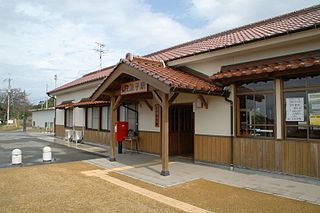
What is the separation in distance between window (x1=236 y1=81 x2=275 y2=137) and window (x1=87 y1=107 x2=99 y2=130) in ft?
34.4

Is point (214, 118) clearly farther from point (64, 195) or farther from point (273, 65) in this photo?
point (64, 195)

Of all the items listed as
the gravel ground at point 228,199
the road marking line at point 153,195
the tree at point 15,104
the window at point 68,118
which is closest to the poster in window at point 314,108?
the gravel ground at point 228,199

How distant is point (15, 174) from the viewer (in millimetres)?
7672

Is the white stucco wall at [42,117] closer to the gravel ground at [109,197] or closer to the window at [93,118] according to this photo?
the window at [93,118]

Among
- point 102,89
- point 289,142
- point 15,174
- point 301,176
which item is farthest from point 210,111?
point 15,174

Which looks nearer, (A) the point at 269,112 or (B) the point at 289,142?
(B) the point at 289,142

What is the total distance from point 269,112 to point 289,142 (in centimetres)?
99

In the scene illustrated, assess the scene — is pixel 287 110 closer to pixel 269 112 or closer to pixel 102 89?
pixel 269 112

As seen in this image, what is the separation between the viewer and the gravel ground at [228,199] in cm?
481

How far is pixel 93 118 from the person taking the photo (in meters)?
16.8

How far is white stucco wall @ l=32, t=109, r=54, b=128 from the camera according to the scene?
118 ft

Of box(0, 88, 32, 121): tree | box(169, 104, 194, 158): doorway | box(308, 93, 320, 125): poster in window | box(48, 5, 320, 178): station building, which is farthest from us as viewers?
box(0, 88, 32, 121): tree

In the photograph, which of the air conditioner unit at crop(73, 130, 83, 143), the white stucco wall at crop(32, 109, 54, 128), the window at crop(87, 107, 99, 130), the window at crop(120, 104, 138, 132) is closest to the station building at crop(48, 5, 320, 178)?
the window at crop(120, 104, 138, 132)

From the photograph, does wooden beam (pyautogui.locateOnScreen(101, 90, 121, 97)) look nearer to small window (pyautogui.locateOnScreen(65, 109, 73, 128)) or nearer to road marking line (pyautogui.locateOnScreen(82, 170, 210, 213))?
road marking line (pyautogui.locateOnScreen(82, 170, 210, 213))
